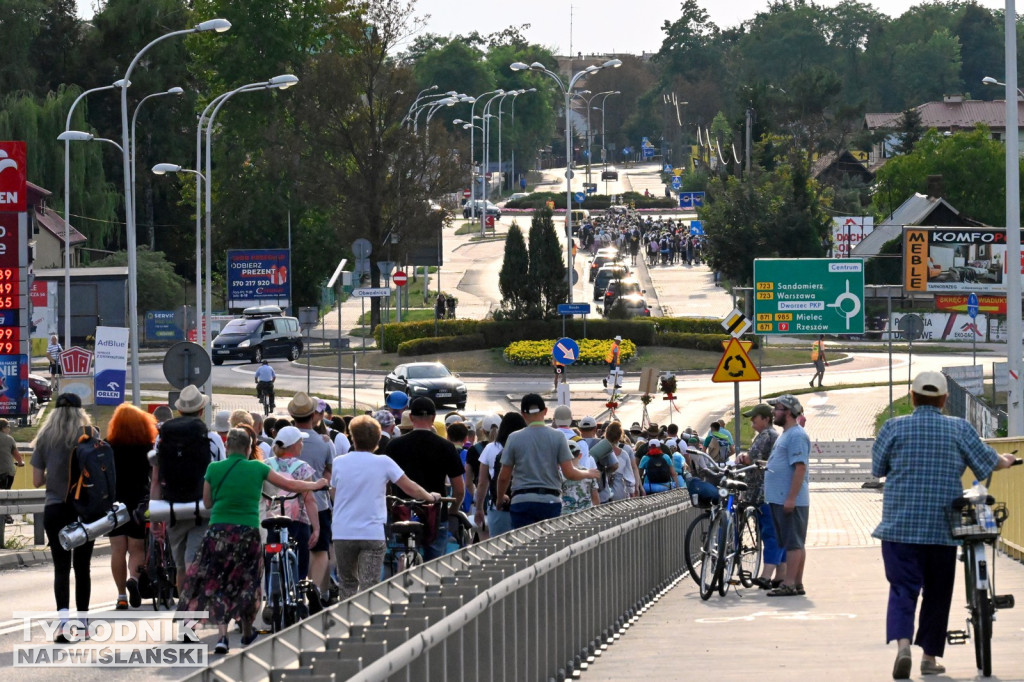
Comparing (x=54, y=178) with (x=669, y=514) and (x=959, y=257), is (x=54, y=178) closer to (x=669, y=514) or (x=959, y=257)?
(x=959, y=257)

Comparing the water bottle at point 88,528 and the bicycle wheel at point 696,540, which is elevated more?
the water bottle at point 88,528

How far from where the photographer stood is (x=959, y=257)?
2368 inches

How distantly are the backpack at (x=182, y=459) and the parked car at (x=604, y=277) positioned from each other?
7120 cm

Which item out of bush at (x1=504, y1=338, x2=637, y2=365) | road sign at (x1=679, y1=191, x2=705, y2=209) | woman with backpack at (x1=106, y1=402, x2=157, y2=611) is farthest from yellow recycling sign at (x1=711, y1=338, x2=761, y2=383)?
road sign at (x1=679, y1=191, x2=705, y2=209)

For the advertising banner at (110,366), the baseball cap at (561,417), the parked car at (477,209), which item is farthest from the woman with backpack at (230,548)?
the parked car at (477,209)

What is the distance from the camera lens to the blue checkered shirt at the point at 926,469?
371 inches

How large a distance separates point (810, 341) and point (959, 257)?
12.9 metres

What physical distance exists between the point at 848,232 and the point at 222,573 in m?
81.8

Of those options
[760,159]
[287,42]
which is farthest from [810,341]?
[760,159]

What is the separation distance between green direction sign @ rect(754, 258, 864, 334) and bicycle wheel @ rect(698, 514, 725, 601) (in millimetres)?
35679

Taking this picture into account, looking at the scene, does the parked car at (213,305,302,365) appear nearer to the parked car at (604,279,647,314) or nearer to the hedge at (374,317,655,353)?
the hedge at (374,317,655,353)

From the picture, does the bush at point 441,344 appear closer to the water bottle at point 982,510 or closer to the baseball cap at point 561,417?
the baseball cap at point 561,417

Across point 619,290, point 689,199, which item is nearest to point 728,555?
point 619,290

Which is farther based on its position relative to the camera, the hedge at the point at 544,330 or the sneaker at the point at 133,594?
the hedge at the point at 544,330
